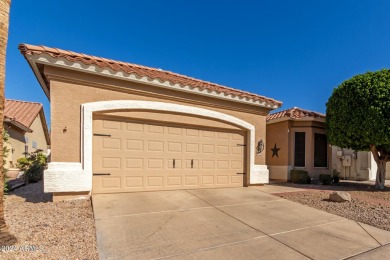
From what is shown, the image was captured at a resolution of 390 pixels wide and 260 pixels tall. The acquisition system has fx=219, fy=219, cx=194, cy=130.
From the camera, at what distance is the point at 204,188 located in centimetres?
796

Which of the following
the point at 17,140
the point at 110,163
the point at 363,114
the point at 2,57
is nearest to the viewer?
the point at 2,57

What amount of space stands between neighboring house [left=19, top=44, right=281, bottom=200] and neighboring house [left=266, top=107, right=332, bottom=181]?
11.1 ft

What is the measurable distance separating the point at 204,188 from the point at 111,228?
4.34 m

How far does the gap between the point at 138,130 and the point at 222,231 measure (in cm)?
407

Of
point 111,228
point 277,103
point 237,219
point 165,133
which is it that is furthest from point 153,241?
point 277,103

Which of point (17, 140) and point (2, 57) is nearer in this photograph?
point (2, 57)

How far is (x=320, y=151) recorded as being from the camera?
1224cm

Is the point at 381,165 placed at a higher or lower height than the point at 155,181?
higher

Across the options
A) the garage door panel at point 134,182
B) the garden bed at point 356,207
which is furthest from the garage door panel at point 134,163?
the garden bed at point 356,207

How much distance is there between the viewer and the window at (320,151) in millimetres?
A: 12086

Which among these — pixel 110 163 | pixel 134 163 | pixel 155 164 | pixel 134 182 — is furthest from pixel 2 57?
pixel 155 164

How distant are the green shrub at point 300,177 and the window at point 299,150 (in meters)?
0.87

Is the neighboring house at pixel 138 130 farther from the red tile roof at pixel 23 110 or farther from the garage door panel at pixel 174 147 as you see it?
the red tile roof at pixel 23 110

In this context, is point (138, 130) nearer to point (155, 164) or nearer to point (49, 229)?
point (155, 164)
